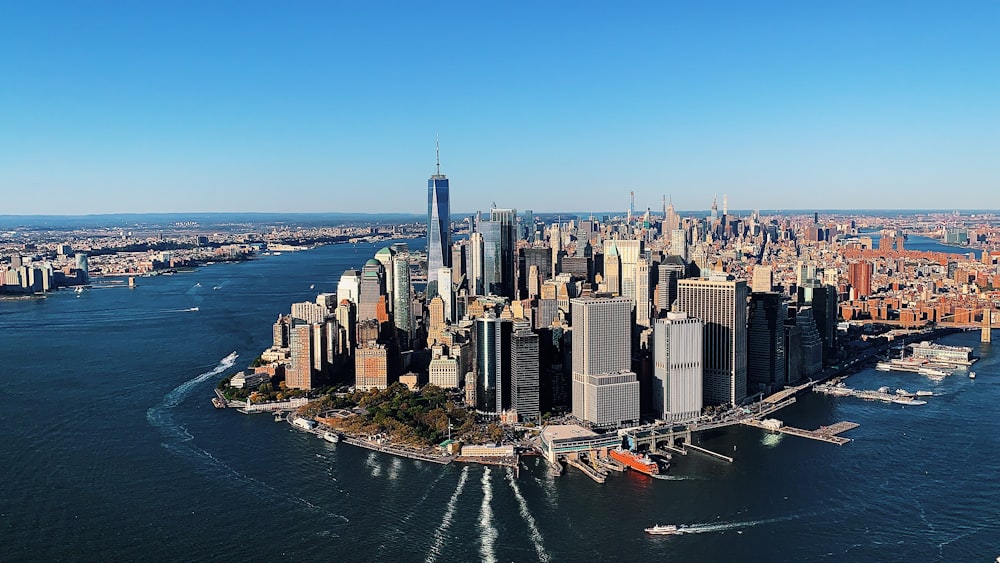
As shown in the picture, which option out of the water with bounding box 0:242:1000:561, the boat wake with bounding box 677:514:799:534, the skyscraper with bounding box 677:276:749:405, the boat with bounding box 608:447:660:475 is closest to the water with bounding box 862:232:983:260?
the skyscraper with bounding box 677:276:749:405

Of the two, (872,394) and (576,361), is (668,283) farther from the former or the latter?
(576,361)

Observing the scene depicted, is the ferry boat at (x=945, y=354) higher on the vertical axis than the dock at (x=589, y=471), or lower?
higher

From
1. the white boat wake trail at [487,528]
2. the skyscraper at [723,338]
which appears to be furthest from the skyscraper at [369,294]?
the white boat wake trail at [487,528]

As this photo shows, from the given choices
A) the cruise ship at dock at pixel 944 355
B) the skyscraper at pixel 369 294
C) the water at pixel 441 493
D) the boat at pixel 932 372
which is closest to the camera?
the water at pixel 441 493

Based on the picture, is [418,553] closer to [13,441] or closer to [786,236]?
[13,441]

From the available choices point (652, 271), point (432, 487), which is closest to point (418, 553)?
point (432, 487)

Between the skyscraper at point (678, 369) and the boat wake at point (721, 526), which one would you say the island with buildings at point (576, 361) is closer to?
the skyscraper at point (678, 369)
